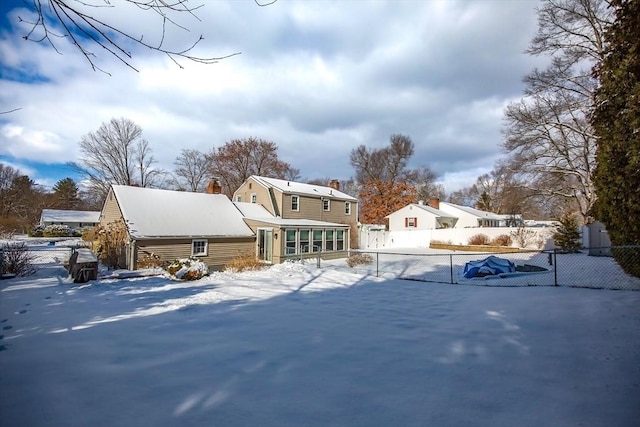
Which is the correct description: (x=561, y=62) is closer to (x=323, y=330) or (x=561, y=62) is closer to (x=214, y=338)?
(x=323, y=330)

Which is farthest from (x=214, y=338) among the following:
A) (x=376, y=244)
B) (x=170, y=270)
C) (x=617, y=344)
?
(x=376, y=244)

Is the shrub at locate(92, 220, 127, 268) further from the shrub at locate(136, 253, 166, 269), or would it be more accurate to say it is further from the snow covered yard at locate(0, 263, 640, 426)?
the snow covered yard at locate(0, 263, 640, 426)

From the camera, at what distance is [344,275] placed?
44.3 feet

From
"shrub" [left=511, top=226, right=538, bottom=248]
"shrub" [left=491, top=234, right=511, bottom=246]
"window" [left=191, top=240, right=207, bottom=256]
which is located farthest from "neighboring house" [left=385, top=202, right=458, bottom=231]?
"window" [left=191, top=240, right=207, bottom=256]

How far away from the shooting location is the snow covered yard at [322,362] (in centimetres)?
310

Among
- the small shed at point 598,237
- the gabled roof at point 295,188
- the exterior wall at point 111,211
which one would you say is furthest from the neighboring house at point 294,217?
the small shed at point 598,237

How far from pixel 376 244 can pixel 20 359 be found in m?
29.4

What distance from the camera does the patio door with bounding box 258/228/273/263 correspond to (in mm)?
19609

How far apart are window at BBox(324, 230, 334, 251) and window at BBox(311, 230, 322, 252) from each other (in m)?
0.54

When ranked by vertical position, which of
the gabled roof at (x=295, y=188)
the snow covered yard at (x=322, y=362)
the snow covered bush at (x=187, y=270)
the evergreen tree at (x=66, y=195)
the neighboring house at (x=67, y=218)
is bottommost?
the snow covered yard at (x=322, y=362)

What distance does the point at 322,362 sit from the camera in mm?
4375

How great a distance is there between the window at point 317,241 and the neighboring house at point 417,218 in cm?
1836

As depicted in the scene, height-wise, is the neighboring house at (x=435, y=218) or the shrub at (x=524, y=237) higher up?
the neighboring house at (x=435, y=218)

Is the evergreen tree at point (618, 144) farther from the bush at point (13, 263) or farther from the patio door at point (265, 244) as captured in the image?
the bush at point (13, 263)
